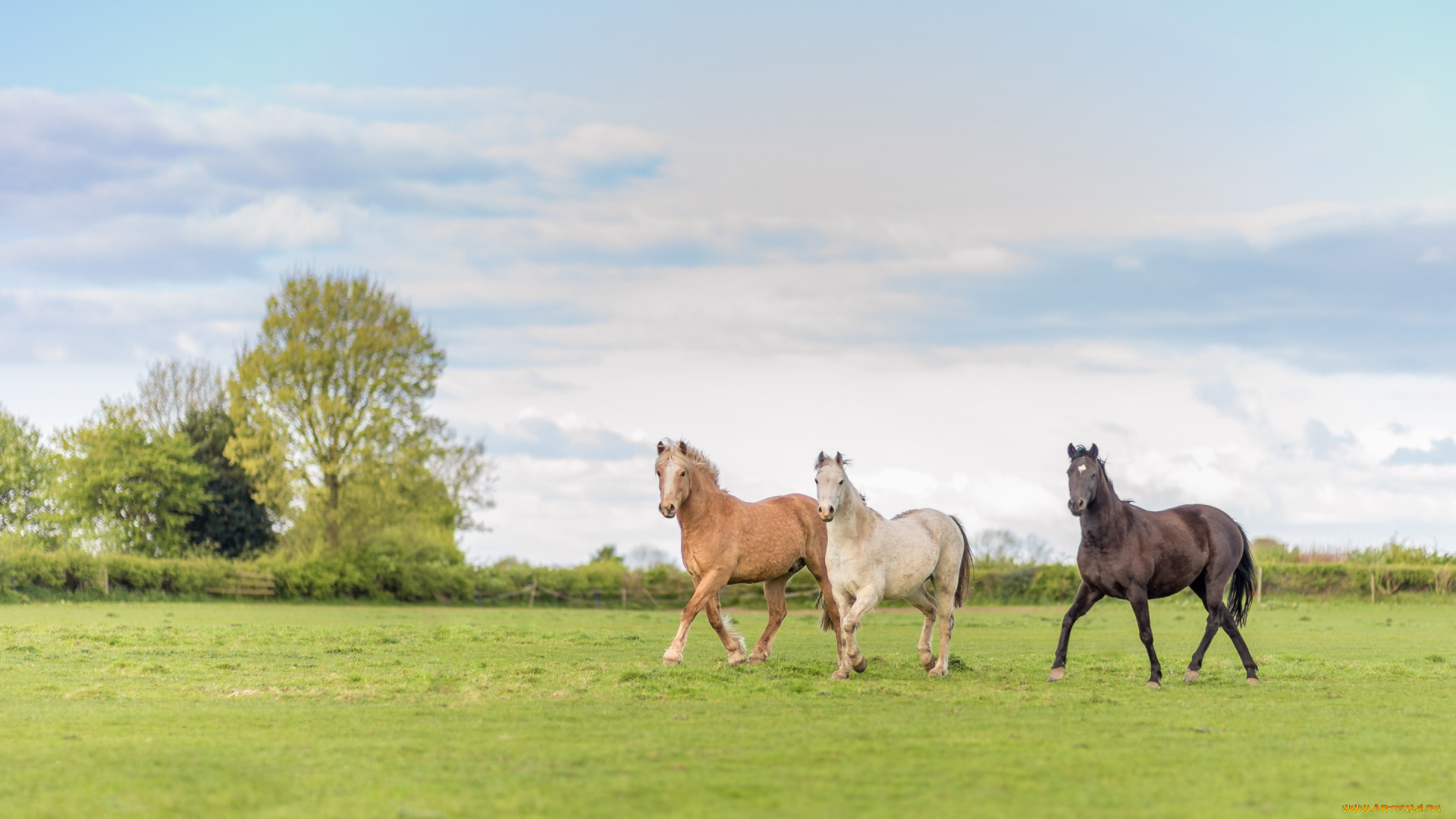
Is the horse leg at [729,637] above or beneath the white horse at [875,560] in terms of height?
beneath

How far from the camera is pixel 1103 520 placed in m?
12.2

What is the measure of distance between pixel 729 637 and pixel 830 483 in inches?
110

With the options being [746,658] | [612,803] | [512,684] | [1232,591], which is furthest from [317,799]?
[1232,591]

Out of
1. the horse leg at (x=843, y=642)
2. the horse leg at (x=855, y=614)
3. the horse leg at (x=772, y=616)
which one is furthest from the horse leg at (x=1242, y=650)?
the horse leg at (x=772, y=616)

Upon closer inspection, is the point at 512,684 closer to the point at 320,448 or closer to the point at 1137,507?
the point at 1137,507

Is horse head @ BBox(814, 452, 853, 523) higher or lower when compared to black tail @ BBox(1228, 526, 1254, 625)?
higher

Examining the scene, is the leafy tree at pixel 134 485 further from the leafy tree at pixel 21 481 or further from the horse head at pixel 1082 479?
the horse head at pixel 1082 479

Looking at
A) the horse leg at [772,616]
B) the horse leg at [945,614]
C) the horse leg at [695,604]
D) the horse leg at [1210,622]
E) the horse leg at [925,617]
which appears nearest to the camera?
the horse leg at [1210,622]

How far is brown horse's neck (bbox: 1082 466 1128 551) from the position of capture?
12234mm

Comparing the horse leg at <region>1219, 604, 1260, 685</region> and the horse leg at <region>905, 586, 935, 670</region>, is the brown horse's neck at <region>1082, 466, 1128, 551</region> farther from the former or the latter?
the horse leg at <region>905, 586, 935, 670</region>

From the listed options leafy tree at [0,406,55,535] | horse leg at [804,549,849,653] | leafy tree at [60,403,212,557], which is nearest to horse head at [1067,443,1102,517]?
horse leg at [804,549,849,653]

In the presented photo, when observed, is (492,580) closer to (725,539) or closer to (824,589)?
(824,589)

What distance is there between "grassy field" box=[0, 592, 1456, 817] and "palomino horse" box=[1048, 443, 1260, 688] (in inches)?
24.3

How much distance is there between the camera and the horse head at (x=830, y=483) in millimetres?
11438
